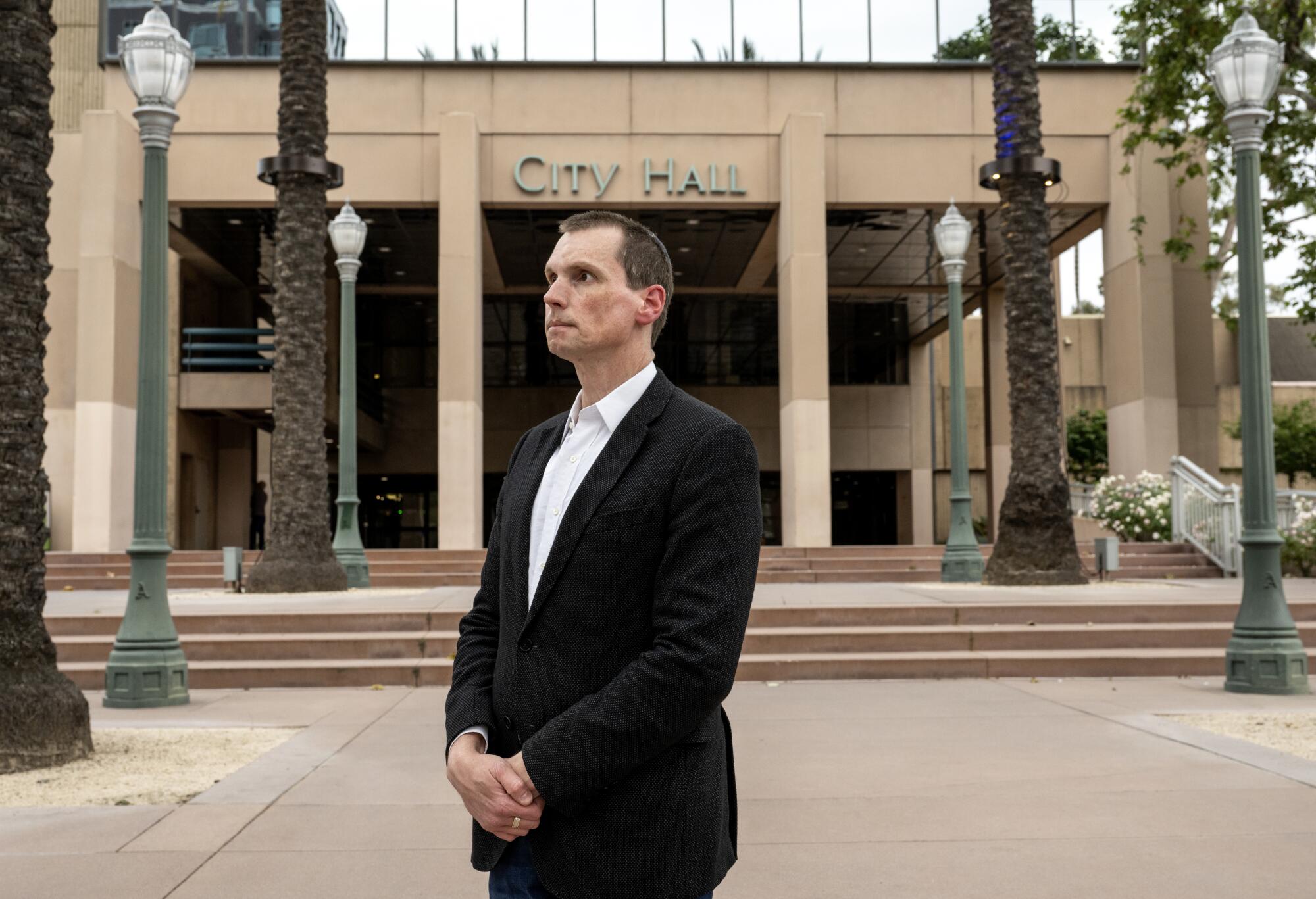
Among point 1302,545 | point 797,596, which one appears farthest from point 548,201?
point 1302,545

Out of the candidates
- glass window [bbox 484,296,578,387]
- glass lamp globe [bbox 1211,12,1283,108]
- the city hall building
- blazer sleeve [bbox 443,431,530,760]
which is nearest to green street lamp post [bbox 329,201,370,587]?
the city hall building

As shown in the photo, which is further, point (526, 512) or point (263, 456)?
point (263, 456)

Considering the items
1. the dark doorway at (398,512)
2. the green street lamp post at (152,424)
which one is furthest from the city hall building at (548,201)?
the green street lamp post at (152,424)

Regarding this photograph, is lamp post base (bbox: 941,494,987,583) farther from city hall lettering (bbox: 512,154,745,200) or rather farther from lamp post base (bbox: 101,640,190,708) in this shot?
lamp post base (bbox: 101,640,190,708)

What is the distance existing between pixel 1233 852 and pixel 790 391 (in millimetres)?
19529

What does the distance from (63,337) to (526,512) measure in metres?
26.0

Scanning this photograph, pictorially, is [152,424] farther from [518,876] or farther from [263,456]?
[263,456]

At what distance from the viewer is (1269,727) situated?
815 centimetres

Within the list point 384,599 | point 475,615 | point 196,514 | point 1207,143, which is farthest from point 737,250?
point 475,615

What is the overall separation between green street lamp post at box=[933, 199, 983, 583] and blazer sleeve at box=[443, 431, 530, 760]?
15.5 metres

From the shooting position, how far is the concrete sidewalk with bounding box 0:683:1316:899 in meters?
4.70

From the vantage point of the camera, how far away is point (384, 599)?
14.7 meters

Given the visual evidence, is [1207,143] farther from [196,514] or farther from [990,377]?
[196,514]

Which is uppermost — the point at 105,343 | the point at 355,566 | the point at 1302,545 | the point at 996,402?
the point at 105,343
